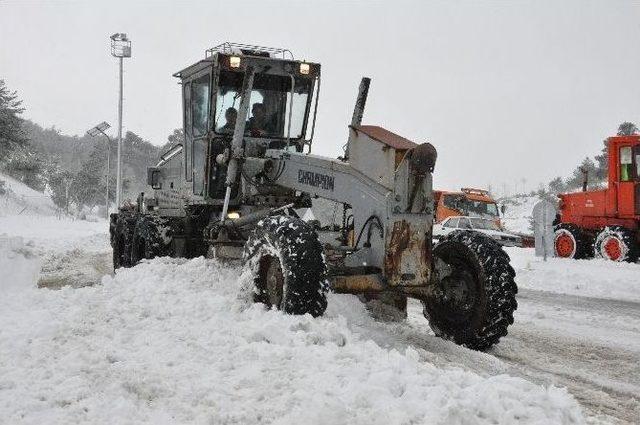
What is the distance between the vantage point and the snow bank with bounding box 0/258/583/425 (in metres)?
3.35

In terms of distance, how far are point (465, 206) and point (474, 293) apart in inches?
803

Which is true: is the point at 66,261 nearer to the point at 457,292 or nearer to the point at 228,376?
the point at 457,292

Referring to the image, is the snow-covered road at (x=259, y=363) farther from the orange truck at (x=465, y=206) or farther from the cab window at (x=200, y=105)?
the orange truck at (x=465, y=206)

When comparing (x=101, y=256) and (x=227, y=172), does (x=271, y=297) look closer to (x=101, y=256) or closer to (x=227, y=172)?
(x=227, y=172)

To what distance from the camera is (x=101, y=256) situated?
15.2m

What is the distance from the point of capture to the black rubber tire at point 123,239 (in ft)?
35.8

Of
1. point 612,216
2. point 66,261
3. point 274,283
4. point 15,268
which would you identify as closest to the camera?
point 274,283

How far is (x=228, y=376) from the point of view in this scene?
13.3 feet

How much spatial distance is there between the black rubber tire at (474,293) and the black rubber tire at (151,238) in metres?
4.91

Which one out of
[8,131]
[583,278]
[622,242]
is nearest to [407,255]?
[583,278]

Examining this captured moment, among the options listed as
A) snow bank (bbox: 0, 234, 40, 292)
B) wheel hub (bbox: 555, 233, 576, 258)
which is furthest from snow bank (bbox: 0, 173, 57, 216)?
snow bank (bbox: 0, 234, 40, 292)

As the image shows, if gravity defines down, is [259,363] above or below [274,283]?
below

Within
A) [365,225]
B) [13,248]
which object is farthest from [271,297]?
[13,248]

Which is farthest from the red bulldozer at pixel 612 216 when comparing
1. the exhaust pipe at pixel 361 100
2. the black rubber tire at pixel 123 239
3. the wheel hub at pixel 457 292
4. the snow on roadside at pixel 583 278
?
the black rubber tire at pixel 123 239
